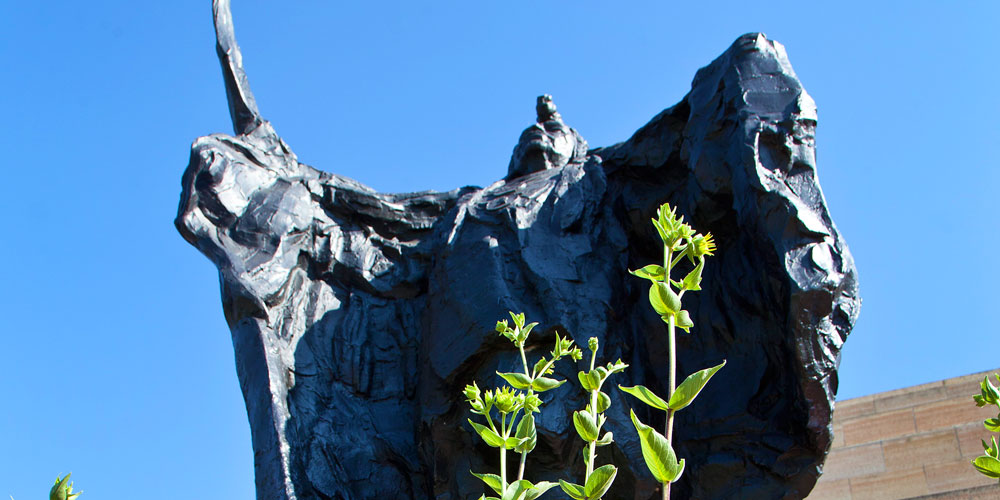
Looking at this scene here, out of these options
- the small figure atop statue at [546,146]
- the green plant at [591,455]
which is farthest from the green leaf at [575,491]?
the small figure atop statue at [546,146]

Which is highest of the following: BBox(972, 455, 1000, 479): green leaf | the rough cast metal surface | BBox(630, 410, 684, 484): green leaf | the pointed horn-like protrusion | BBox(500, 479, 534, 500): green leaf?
the pointed horn-like protrusion

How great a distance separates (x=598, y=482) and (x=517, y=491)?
122 millimetres

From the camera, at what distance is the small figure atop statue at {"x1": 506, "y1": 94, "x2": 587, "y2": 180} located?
623cm

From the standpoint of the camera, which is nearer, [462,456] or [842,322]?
[842,322]

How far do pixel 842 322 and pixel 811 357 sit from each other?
0.24 m

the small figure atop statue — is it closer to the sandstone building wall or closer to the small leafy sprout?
the sandstone building wall

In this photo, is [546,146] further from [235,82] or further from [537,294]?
[235,82]

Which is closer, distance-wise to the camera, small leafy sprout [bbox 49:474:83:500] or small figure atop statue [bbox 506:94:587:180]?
small leafy sprout [bbox 49:474:83:500]

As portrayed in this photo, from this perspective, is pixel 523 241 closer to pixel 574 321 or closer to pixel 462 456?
pixel 574 321

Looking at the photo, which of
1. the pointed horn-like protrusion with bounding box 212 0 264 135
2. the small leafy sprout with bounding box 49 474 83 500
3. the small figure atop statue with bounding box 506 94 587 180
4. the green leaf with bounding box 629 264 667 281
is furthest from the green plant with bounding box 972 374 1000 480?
the pointed horn-like protrusion with bounding box 212 0 264 135

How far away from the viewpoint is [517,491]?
4.65 ft

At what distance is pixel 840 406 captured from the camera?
Answer: 8.08m

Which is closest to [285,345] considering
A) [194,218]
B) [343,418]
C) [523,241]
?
[343,418]

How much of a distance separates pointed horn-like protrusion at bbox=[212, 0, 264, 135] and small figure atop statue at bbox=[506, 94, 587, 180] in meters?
1.51
